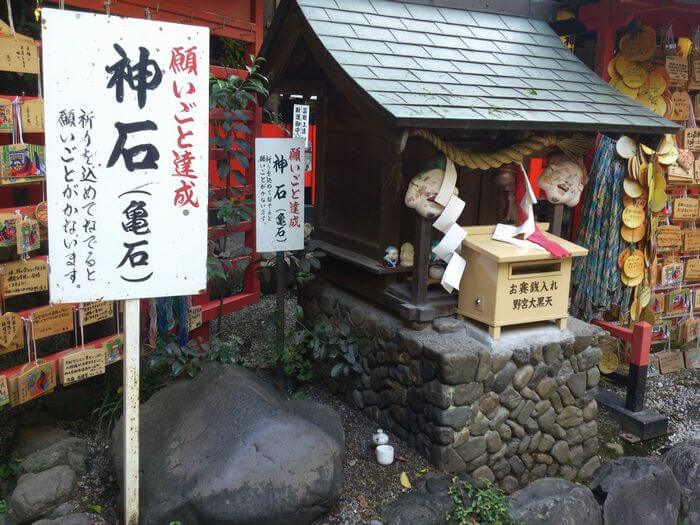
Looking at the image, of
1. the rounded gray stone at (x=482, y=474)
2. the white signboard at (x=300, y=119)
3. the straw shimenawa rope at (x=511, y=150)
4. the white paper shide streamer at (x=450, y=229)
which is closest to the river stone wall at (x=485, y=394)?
the rounded gray stone at (x=482, y=474)

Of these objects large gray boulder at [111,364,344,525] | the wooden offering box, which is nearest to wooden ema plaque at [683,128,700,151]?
the wooden offering box

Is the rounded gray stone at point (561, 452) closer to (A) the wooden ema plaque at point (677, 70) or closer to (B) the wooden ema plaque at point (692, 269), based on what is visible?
(B) the wooden ema plaque at point (692, 269)

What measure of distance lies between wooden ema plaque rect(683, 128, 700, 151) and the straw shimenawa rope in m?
2.56

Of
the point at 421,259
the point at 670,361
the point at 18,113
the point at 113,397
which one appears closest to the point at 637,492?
the point at 421,259

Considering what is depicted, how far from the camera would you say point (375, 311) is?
5.50 metres

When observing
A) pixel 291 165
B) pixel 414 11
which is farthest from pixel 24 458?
pixel 414 11

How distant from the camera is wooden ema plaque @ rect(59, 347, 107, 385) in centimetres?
466

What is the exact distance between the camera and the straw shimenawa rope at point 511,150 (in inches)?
188

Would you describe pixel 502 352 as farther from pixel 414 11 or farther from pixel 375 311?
pixel 414 11

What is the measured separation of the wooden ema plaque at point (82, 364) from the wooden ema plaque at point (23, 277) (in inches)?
22.8

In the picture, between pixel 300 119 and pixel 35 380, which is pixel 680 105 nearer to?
pixel 300 119

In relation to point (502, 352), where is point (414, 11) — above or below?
above

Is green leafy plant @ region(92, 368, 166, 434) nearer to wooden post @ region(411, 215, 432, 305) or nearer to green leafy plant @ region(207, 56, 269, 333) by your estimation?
green leafy plant @ region(207, 56, 269, 333)

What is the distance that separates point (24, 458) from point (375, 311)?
9.58 ft
